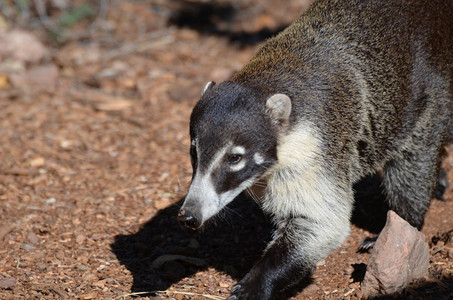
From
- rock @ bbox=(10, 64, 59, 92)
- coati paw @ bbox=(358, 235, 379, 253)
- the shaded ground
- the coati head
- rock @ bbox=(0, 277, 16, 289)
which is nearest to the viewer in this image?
the coati head

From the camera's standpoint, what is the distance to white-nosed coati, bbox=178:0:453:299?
5023 mm

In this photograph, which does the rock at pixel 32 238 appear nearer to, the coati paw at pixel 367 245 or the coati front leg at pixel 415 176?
the coati paw at pixel 367 245

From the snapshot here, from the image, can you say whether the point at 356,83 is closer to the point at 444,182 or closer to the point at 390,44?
the point at 390,44

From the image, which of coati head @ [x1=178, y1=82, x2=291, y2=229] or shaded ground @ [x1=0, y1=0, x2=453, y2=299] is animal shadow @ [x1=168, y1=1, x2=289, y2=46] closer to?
shaded ground @ [x1=0, y1=0, x2=453, y2=299]

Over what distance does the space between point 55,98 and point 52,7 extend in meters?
3.26

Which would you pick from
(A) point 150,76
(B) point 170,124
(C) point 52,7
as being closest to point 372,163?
(B) point 170,124

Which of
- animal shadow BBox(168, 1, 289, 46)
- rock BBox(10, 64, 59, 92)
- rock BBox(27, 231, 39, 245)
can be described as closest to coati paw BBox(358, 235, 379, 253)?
rock BBox(27, 231, 39, 245)

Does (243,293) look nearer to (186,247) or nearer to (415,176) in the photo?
(186,247)

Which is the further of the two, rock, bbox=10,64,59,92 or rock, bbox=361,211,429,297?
rock, bbox=10,64,59,92

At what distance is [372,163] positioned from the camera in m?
6.07

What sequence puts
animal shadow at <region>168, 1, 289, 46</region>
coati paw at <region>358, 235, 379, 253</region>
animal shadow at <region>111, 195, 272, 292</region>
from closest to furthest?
animal shadow at <region>111, 195, 272, 292</region>
coati paw at <region>358, 235, 379, 253</region>
animal shadow at <region>168, 1, 289, 46</region>

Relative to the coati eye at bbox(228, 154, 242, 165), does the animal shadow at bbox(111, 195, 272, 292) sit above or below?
below

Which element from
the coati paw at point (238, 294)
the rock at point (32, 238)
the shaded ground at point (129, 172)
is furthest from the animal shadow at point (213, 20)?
the coati paw at point (238, 294)

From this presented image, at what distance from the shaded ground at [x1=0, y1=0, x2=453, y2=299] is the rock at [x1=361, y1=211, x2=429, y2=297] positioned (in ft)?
0.50
